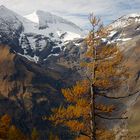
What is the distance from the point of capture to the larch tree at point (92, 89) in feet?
99.7

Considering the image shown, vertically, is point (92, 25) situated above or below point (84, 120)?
above

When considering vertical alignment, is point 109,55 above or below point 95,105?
above

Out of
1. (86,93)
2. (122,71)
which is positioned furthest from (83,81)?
(122,71)

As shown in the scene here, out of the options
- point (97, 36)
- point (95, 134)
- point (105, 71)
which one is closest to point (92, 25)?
point (97, 36)

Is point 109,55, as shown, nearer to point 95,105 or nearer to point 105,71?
point 105,71

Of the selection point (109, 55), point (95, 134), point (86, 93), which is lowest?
point (95, 134)

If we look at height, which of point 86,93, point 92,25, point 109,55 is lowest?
point 86,93

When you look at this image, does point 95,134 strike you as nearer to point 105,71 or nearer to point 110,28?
point 105,71

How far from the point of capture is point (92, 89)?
100 ft

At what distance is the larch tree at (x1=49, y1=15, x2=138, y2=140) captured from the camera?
3039 centimetres

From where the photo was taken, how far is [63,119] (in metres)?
30.3

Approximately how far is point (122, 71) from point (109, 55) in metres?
1.49

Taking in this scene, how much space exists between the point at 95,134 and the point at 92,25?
759 cm

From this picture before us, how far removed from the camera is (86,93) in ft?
101
